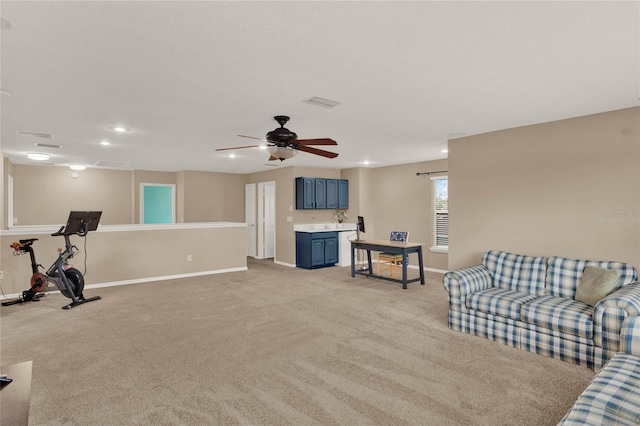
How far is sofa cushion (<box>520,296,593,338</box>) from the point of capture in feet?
9.80

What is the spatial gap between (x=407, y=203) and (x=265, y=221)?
3.72m

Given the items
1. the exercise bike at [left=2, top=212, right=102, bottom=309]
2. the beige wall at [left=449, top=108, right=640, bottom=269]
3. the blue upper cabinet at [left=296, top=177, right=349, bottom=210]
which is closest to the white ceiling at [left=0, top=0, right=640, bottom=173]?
the beige wall at [left=449, top=108, right=640, bottom=269]

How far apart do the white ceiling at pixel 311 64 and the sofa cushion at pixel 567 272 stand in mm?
1576

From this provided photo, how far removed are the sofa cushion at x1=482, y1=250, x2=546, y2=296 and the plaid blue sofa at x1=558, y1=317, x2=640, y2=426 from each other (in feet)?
4.87

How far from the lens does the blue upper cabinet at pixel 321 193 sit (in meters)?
8.05

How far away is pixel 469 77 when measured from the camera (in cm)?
276

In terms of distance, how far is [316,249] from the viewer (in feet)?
25.6

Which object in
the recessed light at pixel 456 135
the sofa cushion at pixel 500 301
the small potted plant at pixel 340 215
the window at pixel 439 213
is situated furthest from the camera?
the small potted plant at pixel 340 215

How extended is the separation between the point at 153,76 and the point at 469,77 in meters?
2.44

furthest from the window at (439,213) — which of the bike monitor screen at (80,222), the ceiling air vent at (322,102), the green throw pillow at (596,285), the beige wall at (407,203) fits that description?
the bike monitor screen at (80,222)

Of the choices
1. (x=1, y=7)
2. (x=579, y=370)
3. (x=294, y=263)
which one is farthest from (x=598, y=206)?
(x=294, y=263)

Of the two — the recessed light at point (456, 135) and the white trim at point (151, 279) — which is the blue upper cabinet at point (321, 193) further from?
the recessed light at point (456, 135)

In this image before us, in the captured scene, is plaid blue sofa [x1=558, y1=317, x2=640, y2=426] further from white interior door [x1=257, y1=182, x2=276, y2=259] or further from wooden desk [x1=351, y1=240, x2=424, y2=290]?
white interior door [x1=257, y1=182, x2=276, y2=259]

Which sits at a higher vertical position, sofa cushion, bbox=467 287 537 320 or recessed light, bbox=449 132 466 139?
recessed light, bbox=449 132 466 139
